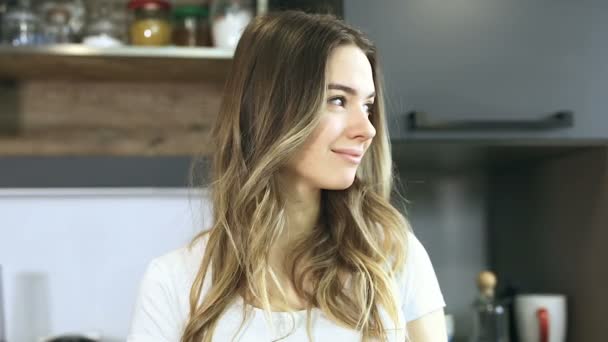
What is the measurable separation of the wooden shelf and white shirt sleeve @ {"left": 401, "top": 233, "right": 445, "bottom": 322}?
783 millimetres

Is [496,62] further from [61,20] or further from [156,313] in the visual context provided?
[61,20]

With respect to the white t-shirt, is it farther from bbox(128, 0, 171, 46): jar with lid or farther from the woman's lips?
bbox(128, 0, 171, 46): jar with lid

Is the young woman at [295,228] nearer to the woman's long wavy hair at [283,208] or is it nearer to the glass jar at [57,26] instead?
the woman's long wavy hair at [283,208]

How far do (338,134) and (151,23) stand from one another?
2.93 feet

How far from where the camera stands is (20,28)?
184 centimetres

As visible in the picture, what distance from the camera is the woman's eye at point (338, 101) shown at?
1.22m

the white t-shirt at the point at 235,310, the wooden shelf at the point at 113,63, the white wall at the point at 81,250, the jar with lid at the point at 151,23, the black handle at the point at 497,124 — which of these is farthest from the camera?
the white wall at the point at 81,250

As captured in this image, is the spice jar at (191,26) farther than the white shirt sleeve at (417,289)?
Yes

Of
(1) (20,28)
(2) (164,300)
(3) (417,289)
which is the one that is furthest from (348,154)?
(1) (20,28)

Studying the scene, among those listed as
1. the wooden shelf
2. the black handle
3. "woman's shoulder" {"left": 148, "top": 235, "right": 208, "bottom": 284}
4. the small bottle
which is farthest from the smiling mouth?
the small bottle

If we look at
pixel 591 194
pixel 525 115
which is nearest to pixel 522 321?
pixel 591 194

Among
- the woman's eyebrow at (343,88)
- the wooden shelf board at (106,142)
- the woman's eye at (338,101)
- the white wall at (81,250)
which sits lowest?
the white wall at (81,250)

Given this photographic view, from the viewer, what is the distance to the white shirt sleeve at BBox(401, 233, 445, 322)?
1.27 meters

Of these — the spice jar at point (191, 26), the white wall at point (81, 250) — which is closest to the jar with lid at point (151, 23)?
the spice jar at point (191, 26)
